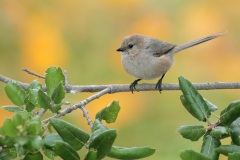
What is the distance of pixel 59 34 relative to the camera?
5941 mm

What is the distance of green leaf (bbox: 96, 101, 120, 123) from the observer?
199 cm

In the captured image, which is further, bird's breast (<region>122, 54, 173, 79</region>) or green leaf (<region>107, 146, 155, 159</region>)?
bird's breast (<region>122, 54, 173, 79</region>)

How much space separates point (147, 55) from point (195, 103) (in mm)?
2259

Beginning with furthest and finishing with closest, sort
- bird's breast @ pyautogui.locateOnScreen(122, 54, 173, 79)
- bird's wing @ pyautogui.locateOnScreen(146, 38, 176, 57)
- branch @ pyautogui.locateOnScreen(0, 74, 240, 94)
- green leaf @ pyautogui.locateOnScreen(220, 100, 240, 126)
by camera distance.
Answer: bird's wing @ pyautogui.locateOnScreen(146, 38, 176, 57)
bird's breast @ pyautogui.locateOnScreen(122, 54, 173, 79)
branch @ pyautogui.locateOnScreen(0, 74, 240, 94)
green leaf @ pyautogui.locateOnScreen(220, 100, 240, 126)

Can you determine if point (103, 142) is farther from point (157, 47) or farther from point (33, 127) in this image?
point (157, 47)

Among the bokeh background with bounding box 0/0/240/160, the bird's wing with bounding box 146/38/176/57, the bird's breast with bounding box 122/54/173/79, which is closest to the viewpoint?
the bird's breast with bounding box 122/54/173/79

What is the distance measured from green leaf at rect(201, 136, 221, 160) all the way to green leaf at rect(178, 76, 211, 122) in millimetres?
161

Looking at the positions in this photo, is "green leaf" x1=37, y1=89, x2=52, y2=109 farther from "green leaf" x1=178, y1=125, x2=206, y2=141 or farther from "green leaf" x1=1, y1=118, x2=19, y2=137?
"green leaf" x1=178, y1=125, x2=206, y2=141

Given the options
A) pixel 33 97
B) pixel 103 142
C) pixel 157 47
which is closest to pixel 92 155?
pixel 103 142

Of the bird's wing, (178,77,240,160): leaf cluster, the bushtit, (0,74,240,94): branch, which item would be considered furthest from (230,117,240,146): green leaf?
the bird's wing

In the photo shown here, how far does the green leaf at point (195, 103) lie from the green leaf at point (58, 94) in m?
0.46

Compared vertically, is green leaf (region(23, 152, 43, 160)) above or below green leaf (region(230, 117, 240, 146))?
above

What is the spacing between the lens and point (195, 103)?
201cm

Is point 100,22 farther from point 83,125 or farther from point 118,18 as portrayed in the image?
point 83,125
